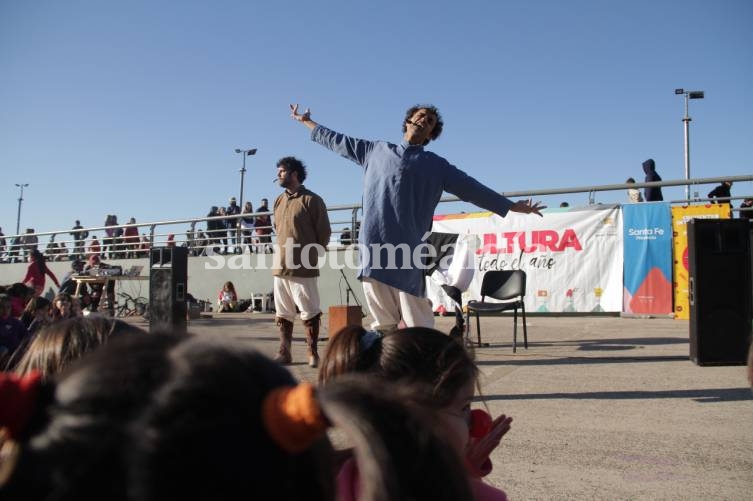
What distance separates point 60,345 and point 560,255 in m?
10.7

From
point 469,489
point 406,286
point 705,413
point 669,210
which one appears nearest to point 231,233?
point 669,210

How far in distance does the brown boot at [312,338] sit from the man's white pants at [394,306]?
6.49 ft

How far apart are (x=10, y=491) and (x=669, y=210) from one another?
37.1 feet

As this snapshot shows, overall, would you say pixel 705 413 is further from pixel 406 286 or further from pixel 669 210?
pixel 669 210

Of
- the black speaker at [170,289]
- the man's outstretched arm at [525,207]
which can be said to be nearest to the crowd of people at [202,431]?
the man's outstretched arm at [525,207]

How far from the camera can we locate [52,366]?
5.33 feet

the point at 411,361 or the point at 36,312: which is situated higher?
the point at 411,361

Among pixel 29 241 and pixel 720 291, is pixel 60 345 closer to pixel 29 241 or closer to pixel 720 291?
pixel 720 291

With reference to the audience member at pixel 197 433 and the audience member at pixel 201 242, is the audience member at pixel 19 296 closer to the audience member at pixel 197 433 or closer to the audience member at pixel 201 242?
the audience member at pixel 197 433

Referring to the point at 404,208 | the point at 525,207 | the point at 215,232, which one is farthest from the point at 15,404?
the point at 215,232

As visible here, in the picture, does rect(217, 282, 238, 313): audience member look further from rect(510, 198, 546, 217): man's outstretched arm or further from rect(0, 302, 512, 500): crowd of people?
rect(0, 302, 512, 500): crowd of people

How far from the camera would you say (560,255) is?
11484 mm

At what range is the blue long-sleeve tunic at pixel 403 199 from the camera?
4051 millimetres

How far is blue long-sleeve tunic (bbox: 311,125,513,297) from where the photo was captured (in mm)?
4051
